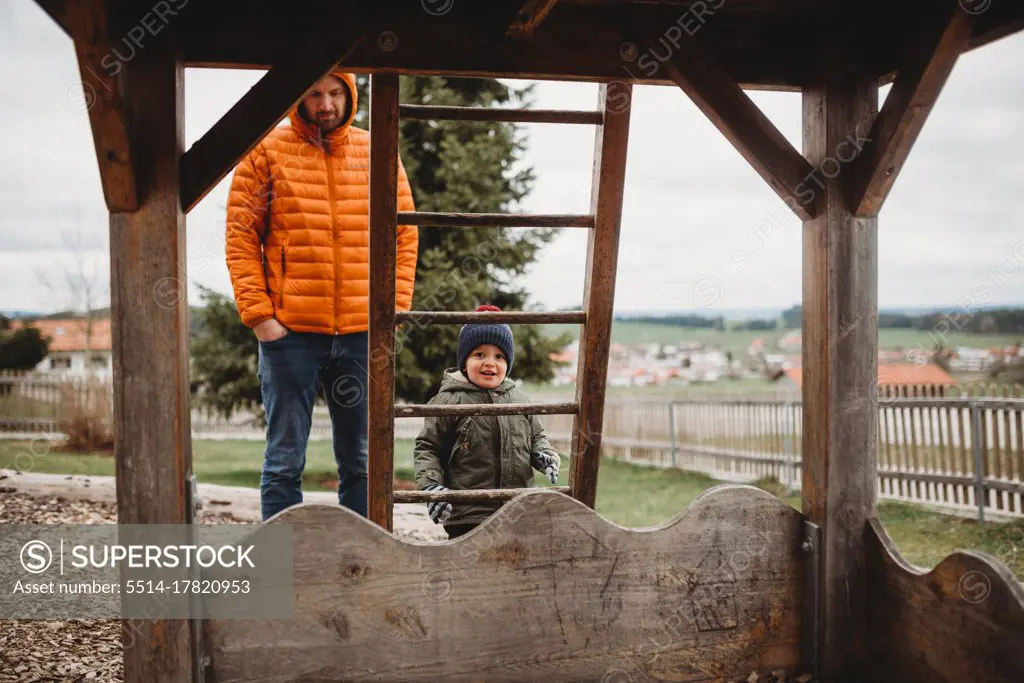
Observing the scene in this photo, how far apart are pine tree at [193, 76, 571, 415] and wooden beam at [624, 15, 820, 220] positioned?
4276mm

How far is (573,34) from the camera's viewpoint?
8.18 ft

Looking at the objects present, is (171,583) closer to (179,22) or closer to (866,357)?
(179,22)

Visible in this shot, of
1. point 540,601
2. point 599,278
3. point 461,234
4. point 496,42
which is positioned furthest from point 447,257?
point 540,601

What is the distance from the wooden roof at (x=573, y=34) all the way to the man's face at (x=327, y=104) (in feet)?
1.83

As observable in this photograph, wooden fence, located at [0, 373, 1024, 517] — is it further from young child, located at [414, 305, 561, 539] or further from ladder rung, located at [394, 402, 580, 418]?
ladder rung, located at [394, 402, 580, 418]

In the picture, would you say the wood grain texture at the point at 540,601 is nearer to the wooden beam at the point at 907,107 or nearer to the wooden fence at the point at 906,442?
the wooden beam at the point at 907,107

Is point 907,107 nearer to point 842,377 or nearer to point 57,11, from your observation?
point 842,377

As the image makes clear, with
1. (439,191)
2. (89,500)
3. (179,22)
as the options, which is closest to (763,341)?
(439,191)

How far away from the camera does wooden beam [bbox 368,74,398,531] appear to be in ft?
8.57

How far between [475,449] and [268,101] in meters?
1.46

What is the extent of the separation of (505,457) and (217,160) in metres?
1.49

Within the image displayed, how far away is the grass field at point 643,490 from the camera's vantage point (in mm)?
5789

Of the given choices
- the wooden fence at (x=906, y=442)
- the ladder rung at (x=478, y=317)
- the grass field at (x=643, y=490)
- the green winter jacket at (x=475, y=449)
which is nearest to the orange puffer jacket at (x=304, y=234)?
the ladder rung at (x=478, y=317)

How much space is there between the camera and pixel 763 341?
92.1 feet
